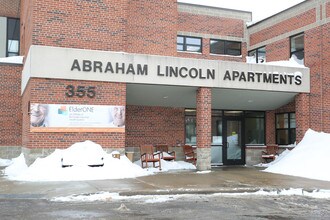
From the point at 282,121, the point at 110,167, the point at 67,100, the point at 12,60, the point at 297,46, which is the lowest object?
the point at 110,167

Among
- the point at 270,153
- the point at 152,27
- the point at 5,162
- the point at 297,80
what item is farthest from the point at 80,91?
the point at 270,153

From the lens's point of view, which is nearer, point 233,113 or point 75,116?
point 75,116

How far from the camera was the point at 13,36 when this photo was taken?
27.0m

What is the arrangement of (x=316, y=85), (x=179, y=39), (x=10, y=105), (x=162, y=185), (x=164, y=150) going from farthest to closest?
1. (x=179, y=39)
2. (x=10, y=105)
3. (x=164, y=150)
4. (x=316, y=85)
5. (x=162, y=185)

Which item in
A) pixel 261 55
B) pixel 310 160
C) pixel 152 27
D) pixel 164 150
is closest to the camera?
pixel 310 160

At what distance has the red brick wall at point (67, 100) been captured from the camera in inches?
579

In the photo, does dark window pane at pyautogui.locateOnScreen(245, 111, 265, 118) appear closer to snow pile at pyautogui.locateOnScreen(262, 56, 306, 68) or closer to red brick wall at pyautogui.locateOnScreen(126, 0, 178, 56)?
snow pile at pyautogui.locateOnScreen(262, 56, 306, 68)

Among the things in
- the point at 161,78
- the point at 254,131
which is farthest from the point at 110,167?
the point at 254,131

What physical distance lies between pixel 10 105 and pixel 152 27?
834 centimetres

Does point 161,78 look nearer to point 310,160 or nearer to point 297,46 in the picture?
point 310,160

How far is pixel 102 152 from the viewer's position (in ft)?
49.0

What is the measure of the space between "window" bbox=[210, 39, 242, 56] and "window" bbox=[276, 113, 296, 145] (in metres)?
6.01

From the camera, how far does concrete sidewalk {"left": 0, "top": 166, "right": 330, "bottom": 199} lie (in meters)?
10.7

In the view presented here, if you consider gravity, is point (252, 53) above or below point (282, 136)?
above
